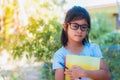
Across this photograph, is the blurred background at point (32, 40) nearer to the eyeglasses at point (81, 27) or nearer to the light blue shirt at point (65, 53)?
the light blue shirt at point (65, 53)

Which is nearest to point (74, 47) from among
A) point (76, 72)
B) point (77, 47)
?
point (77, 47)

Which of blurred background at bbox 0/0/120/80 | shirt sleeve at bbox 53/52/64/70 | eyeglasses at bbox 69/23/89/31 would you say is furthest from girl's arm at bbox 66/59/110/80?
blurred background at bbox 0/0/120/80

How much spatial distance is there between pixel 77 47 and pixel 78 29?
0.45 feet

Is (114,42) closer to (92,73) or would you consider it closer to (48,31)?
(48,31)

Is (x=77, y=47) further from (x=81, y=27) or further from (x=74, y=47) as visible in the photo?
(x=81, y=27)

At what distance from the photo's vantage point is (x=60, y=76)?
6.42ft


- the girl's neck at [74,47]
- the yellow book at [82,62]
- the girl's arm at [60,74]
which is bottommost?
the girl's arm at [60,74]

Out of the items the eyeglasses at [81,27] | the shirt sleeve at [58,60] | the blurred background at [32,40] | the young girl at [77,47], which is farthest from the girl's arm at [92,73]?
the blurred background at [32,40]

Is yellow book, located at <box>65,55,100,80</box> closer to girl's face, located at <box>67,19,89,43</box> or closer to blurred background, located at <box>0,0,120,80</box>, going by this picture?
girl's face, located at <box>67,19,89,43</box>

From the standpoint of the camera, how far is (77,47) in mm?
2059

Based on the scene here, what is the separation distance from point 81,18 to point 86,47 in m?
0.19

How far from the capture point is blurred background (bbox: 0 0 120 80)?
3.95 metres

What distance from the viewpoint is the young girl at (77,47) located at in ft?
6.22

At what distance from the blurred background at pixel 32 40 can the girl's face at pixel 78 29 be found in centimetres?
181
